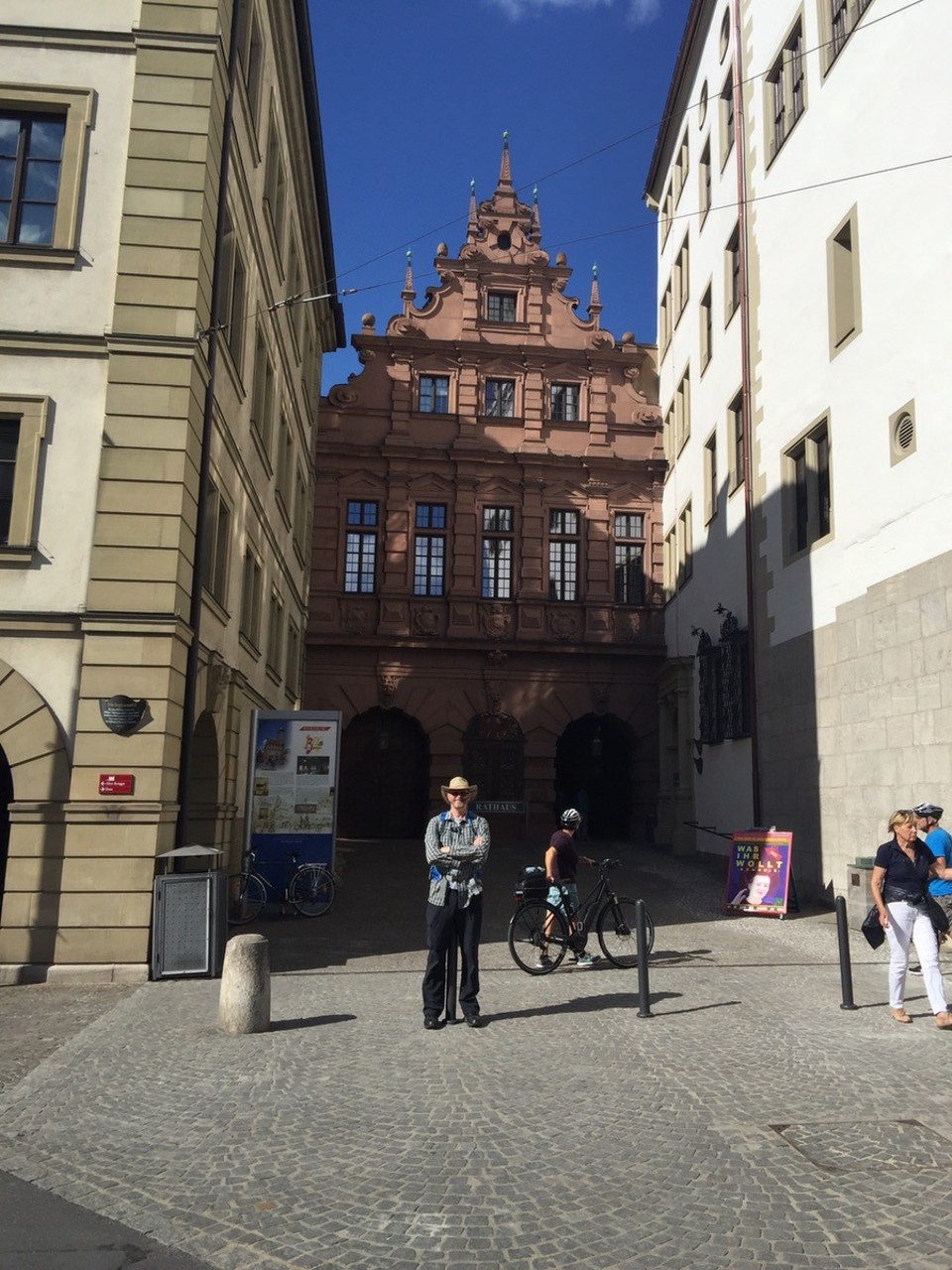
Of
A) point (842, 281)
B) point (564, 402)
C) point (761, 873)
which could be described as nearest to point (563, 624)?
point (564, 402)

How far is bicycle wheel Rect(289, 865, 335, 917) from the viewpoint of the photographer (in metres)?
16.7

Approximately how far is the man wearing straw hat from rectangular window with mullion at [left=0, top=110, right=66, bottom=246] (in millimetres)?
8540

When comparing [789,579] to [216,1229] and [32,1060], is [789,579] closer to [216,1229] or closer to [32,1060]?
[32,1060]

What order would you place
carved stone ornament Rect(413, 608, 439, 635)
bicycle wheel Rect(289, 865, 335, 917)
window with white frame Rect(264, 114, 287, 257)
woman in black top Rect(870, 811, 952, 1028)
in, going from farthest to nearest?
1. carved stone ornament Rect(413, 608, 439, 635)
2. window with white frame Rect(264, 114, 287, 257)
3. bicycle wheel Rect(289, 865, 335, 917)
4. woman in black top Rect(870, 811, 952, 1028)

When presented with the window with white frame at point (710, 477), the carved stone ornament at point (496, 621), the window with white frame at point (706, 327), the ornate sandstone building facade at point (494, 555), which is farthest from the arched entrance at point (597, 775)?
the window with white frame at point (706, 327)

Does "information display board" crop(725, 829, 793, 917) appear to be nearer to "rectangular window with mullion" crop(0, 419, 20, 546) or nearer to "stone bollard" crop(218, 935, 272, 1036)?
"stone bollard" crop(218, 935, 272, 1036)

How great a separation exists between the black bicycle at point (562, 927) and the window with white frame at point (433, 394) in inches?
849

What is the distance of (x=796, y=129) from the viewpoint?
19.2 metres

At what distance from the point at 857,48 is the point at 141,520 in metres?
13.1

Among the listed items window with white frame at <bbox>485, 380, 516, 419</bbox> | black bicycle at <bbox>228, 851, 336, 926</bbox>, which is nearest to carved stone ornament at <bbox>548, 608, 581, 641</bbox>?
window with white frame at <bbox>485, 380, 516, 419</bbox>

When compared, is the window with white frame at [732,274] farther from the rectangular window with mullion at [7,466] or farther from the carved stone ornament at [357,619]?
the rectangular window with mullion at [7,466]

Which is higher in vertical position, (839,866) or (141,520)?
(141,520)

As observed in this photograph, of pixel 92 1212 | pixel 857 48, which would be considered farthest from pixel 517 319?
pixel 92 1212

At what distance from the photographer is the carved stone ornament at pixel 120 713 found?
11453 millimetres
